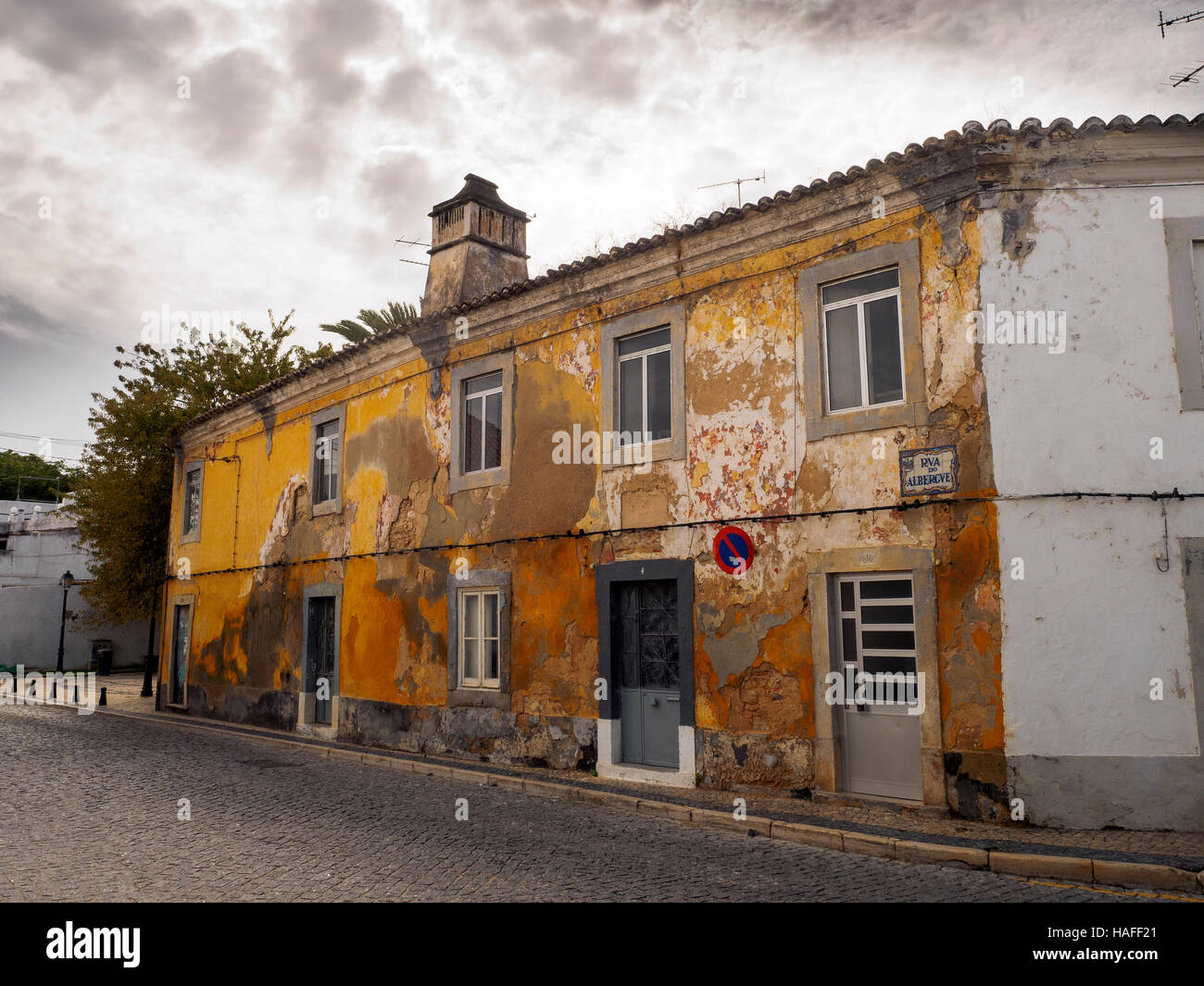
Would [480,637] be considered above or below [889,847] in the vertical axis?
above

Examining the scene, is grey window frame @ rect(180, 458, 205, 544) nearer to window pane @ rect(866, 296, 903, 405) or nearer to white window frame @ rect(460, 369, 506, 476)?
white window frame @ rect(460, 369, 506, 476)

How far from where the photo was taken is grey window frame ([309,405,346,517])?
51.2ft

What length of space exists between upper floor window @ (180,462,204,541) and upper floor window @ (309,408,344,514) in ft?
18.6

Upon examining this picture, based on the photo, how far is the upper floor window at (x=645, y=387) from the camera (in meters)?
10.9

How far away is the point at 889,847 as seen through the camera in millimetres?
7133

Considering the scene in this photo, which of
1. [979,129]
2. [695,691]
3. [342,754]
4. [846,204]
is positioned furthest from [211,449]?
[979,129]

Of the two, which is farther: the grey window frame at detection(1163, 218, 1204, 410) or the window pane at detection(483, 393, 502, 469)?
the window pane at detection(483, 393, 502, 469)

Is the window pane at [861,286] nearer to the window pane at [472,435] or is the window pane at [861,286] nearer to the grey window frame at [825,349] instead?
the grey window frame at [825,349]

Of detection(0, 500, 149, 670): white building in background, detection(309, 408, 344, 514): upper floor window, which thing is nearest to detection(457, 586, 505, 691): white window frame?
detection(309, 408, 344, 514): upper floor window

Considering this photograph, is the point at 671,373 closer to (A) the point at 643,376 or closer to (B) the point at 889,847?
(A) the point at 643,376

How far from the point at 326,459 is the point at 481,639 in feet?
18.4

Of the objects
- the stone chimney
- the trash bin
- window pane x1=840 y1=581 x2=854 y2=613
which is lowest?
the trash bin

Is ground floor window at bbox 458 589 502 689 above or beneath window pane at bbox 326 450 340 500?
beneath

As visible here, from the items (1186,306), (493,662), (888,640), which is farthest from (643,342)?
(1186,306)
